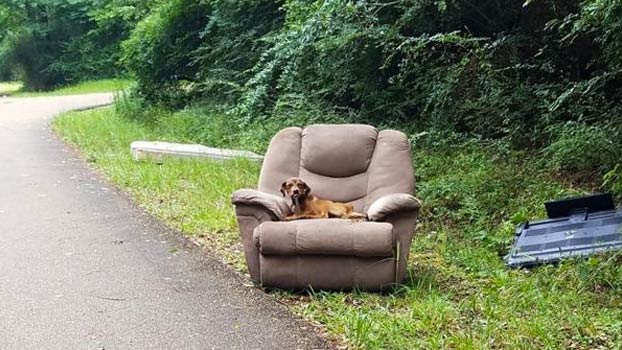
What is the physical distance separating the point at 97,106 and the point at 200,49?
6.68 meters

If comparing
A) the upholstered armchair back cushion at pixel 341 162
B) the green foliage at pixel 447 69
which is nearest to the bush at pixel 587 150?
the green foliage at pixel 447 69

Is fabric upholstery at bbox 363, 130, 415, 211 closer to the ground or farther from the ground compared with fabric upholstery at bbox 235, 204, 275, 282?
farther from the ground

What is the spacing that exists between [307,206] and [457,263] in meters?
1.10

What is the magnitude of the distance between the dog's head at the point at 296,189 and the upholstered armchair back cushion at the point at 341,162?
0.20 metres

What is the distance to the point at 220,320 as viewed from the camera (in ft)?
13.9

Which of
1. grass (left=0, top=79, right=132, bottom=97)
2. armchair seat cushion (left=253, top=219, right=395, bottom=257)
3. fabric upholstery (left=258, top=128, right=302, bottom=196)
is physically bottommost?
grass (left=0, top=79, right=132, bottom=97)

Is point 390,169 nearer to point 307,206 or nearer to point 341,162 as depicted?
point 341,162

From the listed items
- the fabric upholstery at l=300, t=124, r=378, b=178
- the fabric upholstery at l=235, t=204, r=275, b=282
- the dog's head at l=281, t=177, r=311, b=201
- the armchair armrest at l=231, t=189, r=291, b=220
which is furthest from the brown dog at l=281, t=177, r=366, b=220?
the fabric upholstery at l=300, t=124, r=378, b=178

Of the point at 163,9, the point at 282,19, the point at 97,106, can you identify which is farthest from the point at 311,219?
the point at 97,106

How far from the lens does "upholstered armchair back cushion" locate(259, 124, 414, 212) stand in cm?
529

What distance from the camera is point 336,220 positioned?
468 cm

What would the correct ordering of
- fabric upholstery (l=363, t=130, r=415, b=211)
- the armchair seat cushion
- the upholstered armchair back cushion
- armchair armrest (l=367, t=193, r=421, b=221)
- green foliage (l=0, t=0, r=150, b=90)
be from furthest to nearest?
green foliage (l=0, t=0, r=150, b=90), the upholstered armchair back cushion, fabric upholstery (l=363, t=130, r=415, b=211), armchair armrest (l=367, t=193, r=421, b=221), the armchair seat cushion

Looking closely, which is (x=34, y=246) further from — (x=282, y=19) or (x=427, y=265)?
(x=282, y=19)

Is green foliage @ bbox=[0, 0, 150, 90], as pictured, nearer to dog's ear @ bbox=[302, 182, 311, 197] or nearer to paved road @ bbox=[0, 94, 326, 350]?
paved road @ bbox=[0, 94, 326, 350]
